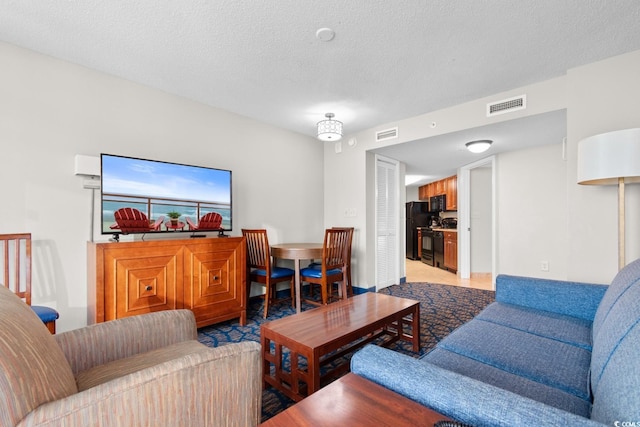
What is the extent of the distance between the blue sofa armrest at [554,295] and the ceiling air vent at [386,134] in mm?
2270

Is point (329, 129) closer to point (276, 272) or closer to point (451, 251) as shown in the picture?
point (276, 272)

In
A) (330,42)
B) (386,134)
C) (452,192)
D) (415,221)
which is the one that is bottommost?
(415,221)

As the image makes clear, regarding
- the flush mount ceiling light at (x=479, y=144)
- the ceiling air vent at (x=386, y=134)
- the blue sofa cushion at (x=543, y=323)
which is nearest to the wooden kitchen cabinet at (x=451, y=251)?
the flush mount ceiling light at (x=479, y=144)

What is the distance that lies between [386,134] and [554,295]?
2631 mm

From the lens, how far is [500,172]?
432cm

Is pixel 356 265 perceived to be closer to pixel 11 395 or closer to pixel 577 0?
pixel 577 0

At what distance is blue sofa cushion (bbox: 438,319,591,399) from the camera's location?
1.13m

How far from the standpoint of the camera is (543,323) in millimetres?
1682

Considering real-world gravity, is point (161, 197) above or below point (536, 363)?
above

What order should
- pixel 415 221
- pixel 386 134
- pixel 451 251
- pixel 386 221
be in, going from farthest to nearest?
1. pixel 415 221
2. pixel 451 251
3. pixel 386 221
4. pixel 386 134

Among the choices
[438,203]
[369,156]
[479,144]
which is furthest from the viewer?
[438,203]

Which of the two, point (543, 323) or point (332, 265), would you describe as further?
point (332, 265)

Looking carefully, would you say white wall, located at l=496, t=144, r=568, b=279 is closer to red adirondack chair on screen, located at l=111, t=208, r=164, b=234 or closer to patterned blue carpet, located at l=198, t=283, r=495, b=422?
patterned blue carpet, located at l=198, t=283, r=495, b=422

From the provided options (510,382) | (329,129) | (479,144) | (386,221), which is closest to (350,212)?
(386,221)
